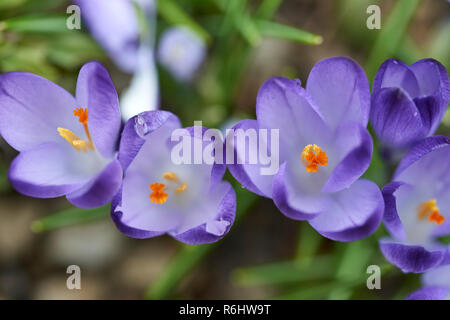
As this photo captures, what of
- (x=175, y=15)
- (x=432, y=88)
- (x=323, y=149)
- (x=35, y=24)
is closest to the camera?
(x=432, y=88)

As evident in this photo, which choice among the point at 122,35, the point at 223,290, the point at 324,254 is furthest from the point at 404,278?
the point at 122,35

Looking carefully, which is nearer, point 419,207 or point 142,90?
point 419,207

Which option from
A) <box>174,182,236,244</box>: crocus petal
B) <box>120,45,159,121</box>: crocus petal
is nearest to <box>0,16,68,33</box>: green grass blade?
<box>120,45,159,121</box>: crocus petal

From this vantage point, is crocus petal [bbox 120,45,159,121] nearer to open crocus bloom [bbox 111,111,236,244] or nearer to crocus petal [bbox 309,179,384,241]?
open crocus bloom [bbox 111,111,236,244]

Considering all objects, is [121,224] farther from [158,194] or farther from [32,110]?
[32,110]

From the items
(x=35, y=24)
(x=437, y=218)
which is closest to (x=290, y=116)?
(x=437, y=218)

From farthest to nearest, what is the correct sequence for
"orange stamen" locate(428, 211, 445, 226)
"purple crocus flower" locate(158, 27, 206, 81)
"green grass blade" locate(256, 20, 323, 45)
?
"purple crocus flower" locate(158, 27, 206, 81) → "green grass blade" locate(256, 20, 323, 45) → "orange stamen" locate(428, 211, 445, 226)

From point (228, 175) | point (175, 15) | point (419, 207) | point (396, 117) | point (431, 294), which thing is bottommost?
point (431, 294)

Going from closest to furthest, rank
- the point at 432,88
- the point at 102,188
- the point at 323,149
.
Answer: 1. the point at 102,188
2. the point at 432,88
3. the point at 323,149
